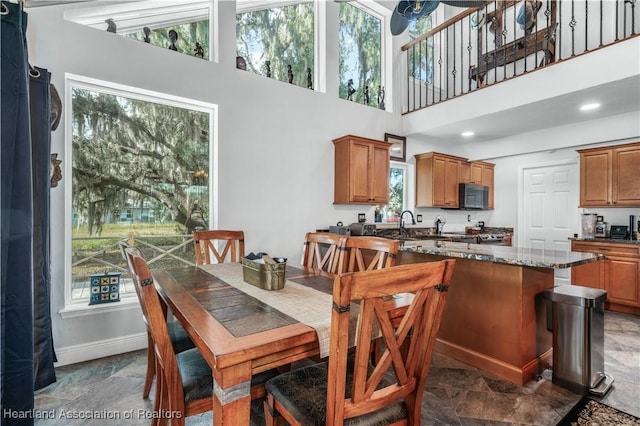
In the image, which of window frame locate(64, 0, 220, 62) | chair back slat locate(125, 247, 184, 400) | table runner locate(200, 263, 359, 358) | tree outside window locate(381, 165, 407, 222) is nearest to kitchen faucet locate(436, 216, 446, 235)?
tree outside window locate(381, 165, 407, 222)

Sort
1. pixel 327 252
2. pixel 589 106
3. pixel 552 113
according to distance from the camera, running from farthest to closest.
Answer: pixel 552 113, pixel 589 106, pixel 327 252

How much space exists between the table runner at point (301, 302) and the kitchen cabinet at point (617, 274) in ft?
13.6

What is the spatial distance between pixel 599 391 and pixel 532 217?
4.27 m

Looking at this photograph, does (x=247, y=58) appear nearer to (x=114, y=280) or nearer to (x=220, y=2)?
(x=220, y=2)

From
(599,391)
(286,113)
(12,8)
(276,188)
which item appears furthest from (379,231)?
(12,8)

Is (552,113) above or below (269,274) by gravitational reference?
above

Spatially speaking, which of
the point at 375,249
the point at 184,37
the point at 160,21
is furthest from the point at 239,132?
the point at 375,249

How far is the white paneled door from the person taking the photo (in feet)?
16.4

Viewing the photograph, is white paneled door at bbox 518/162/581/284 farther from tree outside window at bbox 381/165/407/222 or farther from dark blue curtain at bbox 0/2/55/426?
dark blue curtain at bbox 0/2/55/426

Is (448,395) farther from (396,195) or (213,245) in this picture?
(396,195)

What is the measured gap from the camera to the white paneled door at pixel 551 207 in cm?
500

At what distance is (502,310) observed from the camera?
229 centimetres

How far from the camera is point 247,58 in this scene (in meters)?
3.66

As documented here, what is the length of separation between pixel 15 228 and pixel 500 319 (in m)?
3.04
